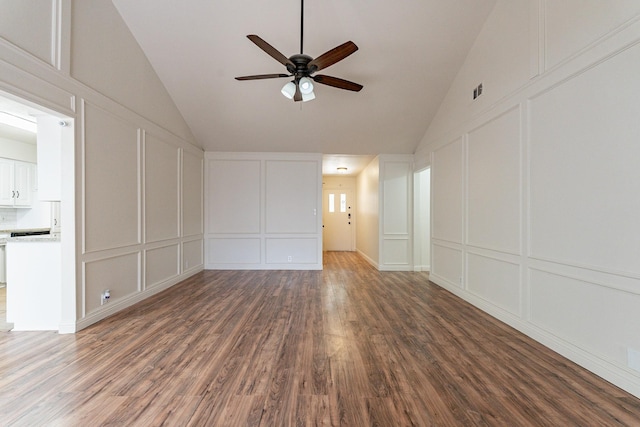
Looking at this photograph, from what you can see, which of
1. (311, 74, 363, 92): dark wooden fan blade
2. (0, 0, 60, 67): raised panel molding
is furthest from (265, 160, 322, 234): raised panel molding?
(0, 0, 60, 67): raised panel molding

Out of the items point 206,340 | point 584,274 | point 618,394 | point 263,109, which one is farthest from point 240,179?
point 618,394

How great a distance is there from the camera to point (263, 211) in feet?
20.1

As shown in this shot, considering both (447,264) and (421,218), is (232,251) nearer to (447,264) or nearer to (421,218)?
(421,218)

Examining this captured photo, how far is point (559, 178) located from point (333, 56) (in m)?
2.30

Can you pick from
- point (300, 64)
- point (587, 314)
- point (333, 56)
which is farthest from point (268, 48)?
point (587, 314)

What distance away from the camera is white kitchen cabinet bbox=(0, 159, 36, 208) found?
520 centimetres

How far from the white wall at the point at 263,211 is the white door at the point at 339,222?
10.8 feet

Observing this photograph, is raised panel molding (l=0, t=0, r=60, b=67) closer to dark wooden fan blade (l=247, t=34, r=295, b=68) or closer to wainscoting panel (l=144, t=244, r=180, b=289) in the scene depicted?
dark wooden fan blade (l=247, t=34, r=295, b=68)

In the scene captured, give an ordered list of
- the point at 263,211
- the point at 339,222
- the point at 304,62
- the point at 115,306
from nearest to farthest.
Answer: the point at 304,62
the point at 115,306
the point at 263,211
the point at 339,222

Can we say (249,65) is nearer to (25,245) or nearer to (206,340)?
(25,245)

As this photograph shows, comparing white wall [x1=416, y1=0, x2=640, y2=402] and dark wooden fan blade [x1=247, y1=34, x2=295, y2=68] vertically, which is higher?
dark wooden fan blade [x1=247, y1=34, x2=295, y2=68]

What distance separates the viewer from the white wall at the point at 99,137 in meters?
2.42

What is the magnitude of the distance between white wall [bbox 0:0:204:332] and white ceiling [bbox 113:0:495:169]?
47 centimetres

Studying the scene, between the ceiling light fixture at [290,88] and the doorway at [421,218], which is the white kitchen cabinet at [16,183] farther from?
the doorway at [421,218]
